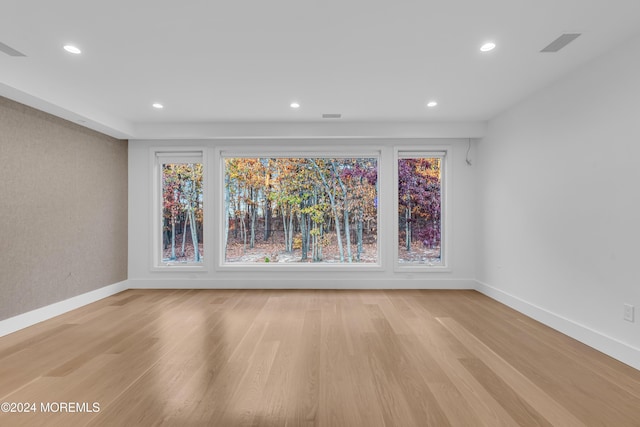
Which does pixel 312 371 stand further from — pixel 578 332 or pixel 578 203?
pixel 578 203

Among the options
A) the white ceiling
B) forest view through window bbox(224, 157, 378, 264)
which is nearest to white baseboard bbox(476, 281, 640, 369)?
forest view through window bbox(224, 157, 378, 264)

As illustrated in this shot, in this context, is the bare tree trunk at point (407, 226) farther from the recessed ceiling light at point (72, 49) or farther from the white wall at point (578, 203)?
the recessed ceiling light at point (72, 49)

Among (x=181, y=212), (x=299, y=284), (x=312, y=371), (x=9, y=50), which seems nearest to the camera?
(x=312, y=371)

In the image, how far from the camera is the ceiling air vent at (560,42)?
2.42 meters

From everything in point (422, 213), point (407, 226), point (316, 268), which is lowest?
point (316, 268)

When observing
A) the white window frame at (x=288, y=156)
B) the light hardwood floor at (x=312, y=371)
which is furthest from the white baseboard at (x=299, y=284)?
the light hardwood floor at (x=312, y=371)

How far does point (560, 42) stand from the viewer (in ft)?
8.22

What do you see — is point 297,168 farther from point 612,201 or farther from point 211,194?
point 612,201

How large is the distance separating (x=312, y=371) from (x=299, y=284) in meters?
2.75

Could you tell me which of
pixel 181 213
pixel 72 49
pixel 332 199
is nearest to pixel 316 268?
pixel 332 199

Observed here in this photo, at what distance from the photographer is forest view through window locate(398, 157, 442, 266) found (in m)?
5.20

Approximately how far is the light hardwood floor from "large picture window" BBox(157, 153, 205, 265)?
1535mm

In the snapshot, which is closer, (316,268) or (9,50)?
(9,50)

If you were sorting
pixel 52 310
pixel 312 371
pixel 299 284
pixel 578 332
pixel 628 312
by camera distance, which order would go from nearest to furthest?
pixel 312 371
pixel 628 312
pixel 578 332
pixel 52 310
pixel 299 284
